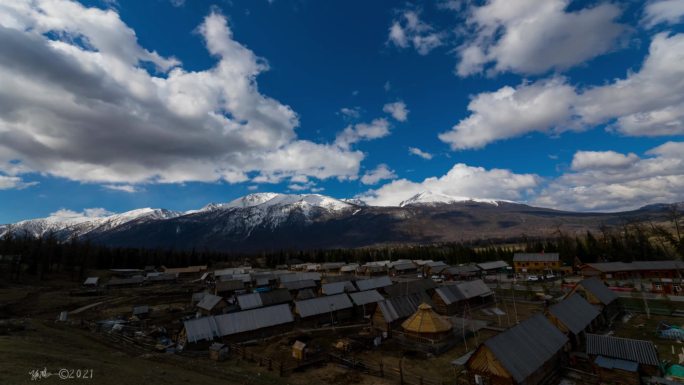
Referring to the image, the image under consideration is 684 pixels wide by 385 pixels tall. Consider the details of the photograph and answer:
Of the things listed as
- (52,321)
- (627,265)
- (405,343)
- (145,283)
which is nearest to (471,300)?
(405,343)

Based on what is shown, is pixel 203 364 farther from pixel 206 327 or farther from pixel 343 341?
pixel 343 341

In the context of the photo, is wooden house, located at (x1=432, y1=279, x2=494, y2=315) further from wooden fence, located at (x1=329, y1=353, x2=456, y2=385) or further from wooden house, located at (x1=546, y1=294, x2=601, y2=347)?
wooden fence, located at (x1=329, y1=353, x2=456, y2=385)

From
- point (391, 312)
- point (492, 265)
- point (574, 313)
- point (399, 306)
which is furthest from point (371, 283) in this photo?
point (492, 265)

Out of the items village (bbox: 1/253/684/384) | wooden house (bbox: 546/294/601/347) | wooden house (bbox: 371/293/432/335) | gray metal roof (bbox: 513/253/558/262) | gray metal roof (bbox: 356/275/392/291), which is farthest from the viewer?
gray metal roof (bbox: 513/253/558/262)

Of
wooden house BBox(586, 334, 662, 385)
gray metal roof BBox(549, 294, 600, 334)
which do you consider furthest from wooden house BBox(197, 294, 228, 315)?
wooden house BBox(586, 334, 662, 385)

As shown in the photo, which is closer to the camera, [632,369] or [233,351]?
[632,369]

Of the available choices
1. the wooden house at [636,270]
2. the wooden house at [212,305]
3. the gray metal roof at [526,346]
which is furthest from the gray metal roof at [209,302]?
the wooden house at [636,270]
